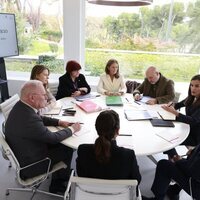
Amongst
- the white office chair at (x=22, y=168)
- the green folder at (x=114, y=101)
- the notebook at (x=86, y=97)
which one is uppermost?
the green folder at (x=114, y=101)

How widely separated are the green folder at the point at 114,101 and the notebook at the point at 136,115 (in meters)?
0.26

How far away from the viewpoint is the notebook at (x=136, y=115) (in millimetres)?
2250

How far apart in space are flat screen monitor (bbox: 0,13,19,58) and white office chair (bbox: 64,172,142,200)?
326 centimetres

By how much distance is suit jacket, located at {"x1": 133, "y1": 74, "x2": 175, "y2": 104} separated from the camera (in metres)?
2.87

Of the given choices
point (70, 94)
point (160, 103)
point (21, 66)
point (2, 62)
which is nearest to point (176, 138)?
point (160, 103)

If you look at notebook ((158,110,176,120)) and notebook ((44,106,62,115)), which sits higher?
notebook ((44,106,62,115))

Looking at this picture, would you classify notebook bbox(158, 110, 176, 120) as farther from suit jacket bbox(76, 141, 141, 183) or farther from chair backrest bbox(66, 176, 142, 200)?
chair backrest bbox(66, 176, 142, 200)

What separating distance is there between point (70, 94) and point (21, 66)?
218cm

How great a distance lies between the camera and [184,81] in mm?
4312

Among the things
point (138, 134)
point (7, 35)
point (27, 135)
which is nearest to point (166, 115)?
point (138, 134)

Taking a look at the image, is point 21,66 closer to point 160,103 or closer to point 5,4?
point 5,4

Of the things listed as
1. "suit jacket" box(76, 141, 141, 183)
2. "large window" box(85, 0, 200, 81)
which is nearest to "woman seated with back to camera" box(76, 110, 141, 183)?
"suit jacket" box(76, 141, 141, 183)

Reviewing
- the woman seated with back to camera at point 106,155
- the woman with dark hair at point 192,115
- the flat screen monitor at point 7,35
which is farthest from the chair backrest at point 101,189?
the flat screen monitor at point 7,35

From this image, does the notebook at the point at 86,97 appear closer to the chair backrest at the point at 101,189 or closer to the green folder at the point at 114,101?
the green folder at the point at 114,101
